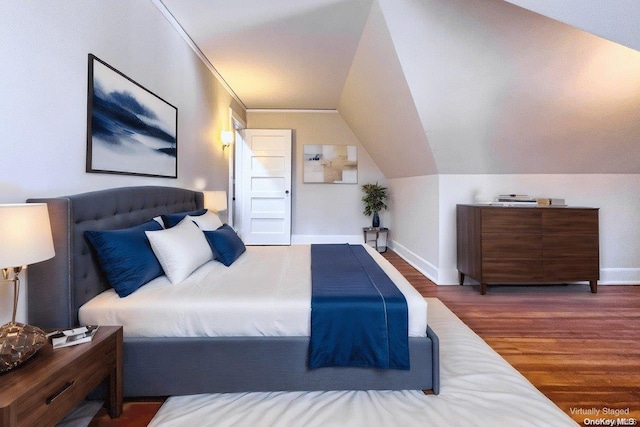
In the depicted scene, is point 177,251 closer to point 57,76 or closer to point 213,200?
point 57,76

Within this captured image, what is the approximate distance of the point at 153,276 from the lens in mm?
1777

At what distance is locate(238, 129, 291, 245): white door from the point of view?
5309mm

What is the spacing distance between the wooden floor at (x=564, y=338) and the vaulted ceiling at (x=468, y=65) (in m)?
1.39

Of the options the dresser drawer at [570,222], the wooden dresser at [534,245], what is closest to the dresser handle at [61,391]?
the wooden dresser at [534,245]

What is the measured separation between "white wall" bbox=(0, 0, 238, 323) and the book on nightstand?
0.31 m

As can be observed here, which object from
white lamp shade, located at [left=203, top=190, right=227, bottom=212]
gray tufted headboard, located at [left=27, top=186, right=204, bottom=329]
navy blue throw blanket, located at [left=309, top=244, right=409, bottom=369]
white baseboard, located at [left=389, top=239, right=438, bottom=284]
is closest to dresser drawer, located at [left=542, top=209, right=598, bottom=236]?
white baseboard, located at [left=389, top=239, right=438, bottom=284]

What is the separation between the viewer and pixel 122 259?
1.63 metres

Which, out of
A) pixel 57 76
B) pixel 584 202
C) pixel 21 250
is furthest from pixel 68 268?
pixel 584 202

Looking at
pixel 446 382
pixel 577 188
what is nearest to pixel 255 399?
pixel 446 382

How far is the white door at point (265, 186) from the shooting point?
17.4ft

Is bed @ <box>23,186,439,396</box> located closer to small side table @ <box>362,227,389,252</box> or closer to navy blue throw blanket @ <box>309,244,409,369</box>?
navy blue throw blanket @ <box>309,244,409,369</box>

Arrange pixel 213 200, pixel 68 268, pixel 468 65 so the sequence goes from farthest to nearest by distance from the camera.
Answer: pixel 213 200, pixel 468 65, pixel 68 268

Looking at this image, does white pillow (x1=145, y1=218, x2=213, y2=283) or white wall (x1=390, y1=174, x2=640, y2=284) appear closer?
white pillow (x1=145, y1=218, x2=213, y2=283)

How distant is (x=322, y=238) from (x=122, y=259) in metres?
4.25
